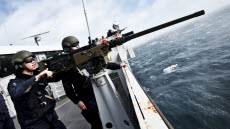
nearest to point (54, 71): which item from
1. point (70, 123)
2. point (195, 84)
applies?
point (70, 123)

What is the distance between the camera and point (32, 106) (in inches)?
92.3

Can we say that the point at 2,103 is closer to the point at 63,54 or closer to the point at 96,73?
the point at 63,54

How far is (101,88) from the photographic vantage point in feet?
9.05

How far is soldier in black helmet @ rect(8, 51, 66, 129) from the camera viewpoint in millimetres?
2256

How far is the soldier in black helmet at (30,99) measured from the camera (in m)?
2.26

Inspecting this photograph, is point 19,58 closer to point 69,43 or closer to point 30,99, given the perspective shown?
point 30,99

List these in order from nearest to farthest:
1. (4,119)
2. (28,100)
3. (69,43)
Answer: (28,100) < (69,43) < (4,119)

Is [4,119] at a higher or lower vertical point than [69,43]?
lower

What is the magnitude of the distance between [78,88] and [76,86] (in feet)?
0.20

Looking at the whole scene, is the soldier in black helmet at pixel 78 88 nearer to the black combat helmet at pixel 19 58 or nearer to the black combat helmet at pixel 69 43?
the black combat helmet at pixel 69 43

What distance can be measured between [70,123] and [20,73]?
10.8ft

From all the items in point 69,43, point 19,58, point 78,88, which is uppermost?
point 69,43

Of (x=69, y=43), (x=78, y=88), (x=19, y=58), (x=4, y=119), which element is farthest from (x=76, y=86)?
(x=4, y=119)

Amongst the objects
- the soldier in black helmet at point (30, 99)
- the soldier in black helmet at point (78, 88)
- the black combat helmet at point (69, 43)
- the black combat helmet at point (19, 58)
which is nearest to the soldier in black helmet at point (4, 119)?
the soldier in black helmet at point (30, 99)
